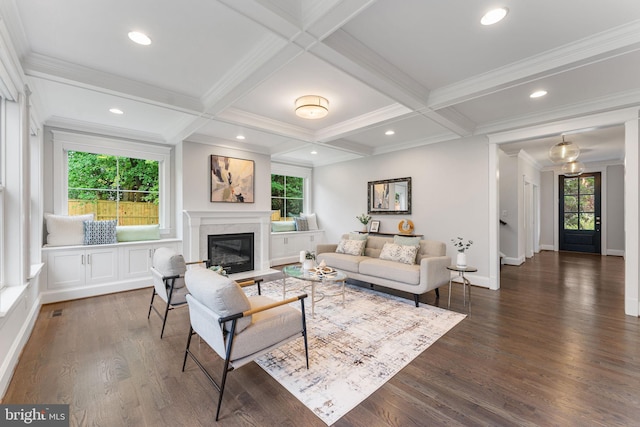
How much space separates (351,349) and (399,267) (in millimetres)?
1660

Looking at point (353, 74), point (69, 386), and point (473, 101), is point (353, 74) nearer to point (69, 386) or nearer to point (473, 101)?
point (473, 101)

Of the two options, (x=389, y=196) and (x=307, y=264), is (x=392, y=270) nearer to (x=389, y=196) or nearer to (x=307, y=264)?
(x=307, y=264)

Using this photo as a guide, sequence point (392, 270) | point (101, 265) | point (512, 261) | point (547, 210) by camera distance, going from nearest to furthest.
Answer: point (392, 270), point (101, 265), point (512, 261), point (547, 210)

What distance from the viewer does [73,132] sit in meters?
4.32

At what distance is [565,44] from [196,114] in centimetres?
404

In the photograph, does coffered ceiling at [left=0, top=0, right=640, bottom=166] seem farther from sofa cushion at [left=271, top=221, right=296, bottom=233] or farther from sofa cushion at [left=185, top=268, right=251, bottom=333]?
sofa cushion at [left=271, top=221, right=296, bottom=233]

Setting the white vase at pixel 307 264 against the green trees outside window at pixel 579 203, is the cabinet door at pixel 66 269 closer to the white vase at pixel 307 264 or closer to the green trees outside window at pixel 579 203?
the white vase at pixel 307 264

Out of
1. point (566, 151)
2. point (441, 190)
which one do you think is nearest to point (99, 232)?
point (441, 190)

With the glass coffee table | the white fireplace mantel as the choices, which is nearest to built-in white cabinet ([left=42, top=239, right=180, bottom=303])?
the white fireplace mantel

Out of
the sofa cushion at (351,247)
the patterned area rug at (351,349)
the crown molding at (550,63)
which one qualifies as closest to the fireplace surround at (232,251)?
the sofa cushion at (351,247)

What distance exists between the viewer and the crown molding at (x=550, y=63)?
2244 millimetres

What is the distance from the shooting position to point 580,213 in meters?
8.27

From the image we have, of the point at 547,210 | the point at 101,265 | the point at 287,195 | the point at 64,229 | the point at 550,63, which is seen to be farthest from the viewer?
the point at 547,210

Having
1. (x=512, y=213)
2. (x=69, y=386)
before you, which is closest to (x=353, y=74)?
(x=69, y=386)
